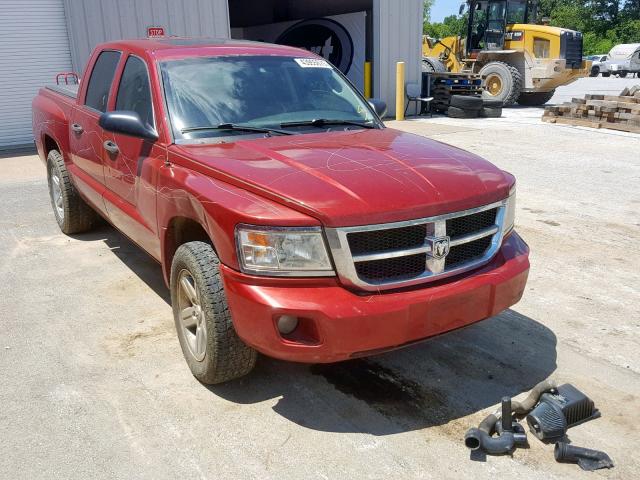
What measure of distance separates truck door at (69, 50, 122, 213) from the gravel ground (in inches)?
29.8

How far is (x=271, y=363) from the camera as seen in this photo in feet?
11.8

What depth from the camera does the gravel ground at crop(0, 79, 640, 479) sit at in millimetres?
2721

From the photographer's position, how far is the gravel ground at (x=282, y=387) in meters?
2.72

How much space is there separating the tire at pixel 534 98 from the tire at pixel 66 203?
1734 centimetres

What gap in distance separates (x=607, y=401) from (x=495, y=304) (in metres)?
0.82

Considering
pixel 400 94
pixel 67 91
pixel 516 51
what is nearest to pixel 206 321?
pixel 67 91

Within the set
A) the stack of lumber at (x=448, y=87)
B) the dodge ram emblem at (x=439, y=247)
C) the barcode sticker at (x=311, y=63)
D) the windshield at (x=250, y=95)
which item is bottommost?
the dodge ram emblem at (x=439, y=247)

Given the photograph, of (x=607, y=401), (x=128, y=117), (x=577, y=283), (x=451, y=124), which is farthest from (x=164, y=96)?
(x=451, y=124)

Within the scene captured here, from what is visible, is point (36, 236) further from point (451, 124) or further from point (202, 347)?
point (451, 124)

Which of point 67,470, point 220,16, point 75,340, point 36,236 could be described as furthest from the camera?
point 220,16

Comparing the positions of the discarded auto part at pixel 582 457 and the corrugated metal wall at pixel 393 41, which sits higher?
the corrugated metal wall at pixel 393 41

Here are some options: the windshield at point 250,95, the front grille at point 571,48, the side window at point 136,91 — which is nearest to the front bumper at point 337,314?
the windshield at point 250,95

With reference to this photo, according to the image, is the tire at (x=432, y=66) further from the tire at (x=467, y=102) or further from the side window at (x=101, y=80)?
the side window at (x=101, y=80)

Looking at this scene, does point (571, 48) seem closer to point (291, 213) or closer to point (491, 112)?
point (491, 112)
